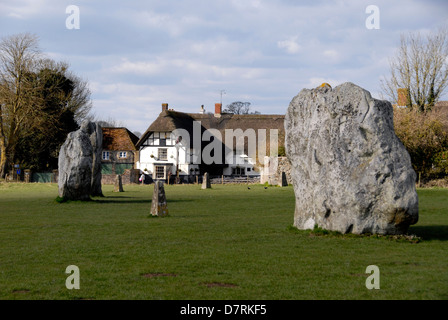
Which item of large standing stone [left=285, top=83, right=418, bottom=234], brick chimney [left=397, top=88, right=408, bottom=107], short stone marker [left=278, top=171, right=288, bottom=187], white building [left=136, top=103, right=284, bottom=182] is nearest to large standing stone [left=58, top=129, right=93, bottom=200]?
large standing stone [left=285, top=83, right=418, bottom=234]

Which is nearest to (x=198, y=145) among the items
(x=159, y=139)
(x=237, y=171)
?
(x=159, y=139)

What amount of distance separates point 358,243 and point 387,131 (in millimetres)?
2858

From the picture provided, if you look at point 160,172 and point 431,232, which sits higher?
point 160,172

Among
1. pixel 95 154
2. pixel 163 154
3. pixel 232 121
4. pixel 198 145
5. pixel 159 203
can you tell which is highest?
pixel 232 121

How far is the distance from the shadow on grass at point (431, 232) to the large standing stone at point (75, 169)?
16.6m

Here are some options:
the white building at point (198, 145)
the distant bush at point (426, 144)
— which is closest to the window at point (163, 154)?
the white building at point (198, 145)

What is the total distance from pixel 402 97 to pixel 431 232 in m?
40.6

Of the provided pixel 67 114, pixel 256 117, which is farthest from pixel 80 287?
pixel 256 117

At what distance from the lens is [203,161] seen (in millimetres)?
78125

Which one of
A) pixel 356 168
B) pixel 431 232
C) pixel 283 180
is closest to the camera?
pixel 356 168

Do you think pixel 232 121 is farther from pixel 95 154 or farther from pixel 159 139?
pixel 95 154

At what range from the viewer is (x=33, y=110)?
62.7 metres
